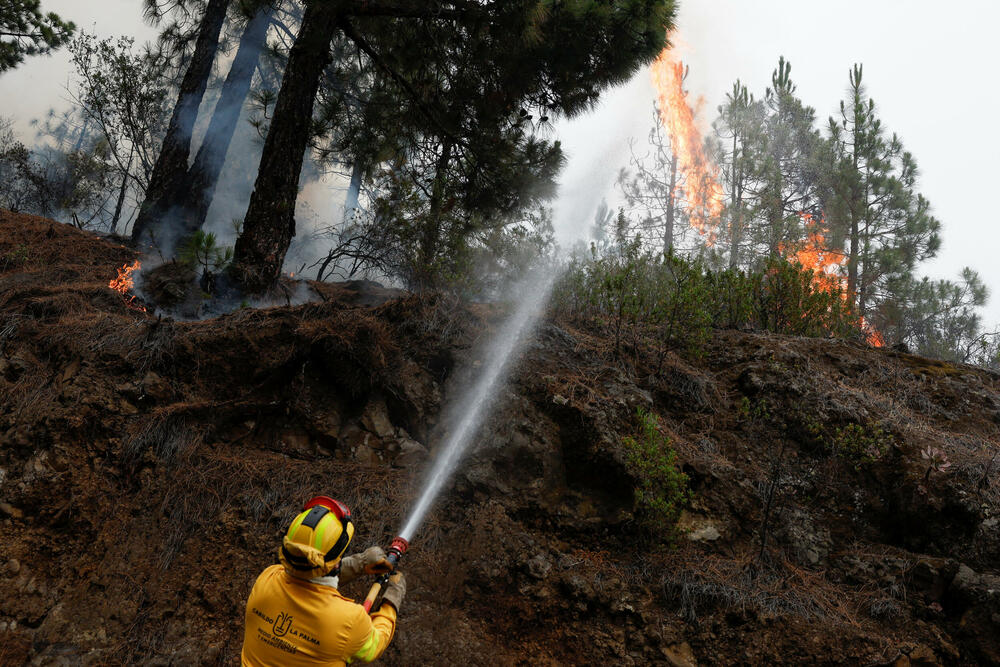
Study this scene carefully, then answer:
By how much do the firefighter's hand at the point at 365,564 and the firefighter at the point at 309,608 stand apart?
24cm

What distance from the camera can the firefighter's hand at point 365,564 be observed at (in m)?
2.70

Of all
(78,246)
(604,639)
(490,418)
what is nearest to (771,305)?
(490,418)

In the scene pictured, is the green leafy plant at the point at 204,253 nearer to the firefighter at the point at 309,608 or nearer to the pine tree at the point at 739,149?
the firefighter at the point at 309,608

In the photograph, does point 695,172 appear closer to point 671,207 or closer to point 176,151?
point 671,207

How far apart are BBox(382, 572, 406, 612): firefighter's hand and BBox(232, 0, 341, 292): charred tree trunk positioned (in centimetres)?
446

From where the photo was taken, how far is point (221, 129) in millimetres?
10227

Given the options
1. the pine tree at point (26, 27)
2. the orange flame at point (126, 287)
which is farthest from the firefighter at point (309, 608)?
the pine tree at point (26, 27)

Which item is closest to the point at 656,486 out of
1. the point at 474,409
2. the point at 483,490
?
the point at 483,490

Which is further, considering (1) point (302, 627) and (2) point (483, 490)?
(2) point (483, 490)

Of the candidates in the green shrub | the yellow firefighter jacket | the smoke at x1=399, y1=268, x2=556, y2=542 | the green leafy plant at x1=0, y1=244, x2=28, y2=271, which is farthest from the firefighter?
the green leafy plant at x1=0, y1=244, x2=28, y2=271

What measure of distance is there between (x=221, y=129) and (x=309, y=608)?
10603mm

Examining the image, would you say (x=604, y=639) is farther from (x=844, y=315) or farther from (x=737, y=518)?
(x=844, y=315)

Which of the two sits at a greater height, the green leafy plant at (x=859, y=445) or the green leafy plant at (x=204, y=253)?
the green leafy plant at (x=204, y=253)

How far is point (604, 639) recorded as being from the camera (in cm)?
354
